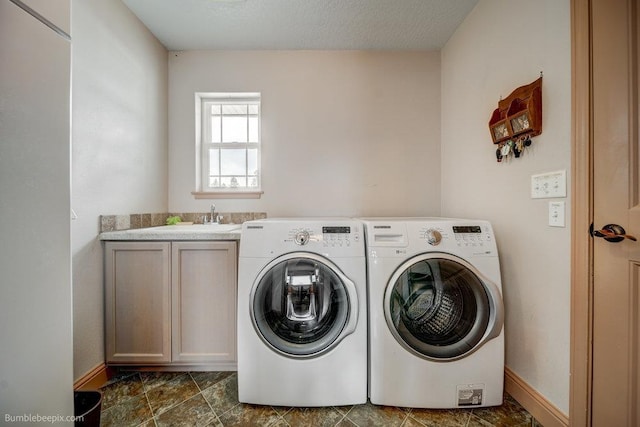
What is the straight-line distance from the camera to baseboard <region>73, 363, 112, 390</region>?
1.38 m

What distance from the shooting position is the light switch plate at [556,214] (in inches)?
44.3

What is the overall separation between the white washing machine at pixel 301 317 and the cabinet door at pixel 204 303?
0.29 m

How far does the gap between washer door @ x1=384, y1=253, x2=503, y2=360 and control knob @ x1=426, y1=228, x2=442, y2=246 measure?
2.6 inches

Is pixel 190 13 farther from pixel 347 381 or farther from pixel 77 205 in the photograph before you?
pixel 347 381

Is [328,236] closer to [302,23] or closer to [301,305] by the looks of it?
[301,305]

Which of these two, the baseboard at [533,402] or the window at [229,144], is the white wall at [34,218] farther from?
the baseboard at [533,402]

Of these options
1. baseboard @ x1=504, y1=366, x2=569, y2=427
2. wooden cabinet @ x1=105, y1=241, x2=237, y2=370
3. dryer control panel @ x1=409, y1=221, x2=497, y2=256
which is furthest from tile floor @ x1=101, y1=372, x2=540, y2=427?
dryer control panel @ x1=409, y1=221, x2=497, y2=256

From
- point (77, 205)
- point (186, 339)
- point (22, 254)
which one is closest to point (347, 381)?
point (186, 339)

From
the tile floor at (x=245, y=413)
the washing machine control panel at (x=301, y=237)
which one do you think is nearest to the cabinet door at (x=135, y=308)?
the tile floor at (x=245, y=413)

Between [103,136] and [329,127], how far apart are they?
1.67m

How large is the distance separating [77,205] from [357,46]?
2.39 metres

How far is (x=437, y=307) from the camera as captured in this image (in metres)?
1.35

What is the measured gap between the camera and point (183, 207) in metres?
2.28

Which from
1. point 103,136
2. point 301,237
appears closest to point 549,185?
point 301,237
